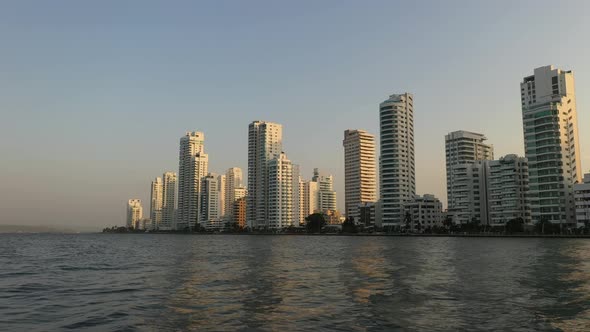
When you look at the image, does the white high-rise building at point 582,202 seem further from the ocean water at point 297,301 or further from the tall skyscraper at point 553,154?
the ocean water at point 297,301

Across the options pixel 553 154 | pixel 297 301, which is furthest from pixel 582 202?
pixel 297 301

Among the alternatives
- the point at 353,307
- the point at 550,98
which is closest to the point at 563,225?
the point at 550,98

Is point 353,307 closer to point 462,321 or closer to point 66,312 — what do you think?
point 462,321

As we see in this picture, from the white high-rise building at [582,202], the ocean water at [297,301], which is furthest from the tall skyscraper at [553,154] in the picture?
the ocean water at [297,301]

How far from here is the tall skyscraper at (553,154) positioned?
174750 millimetres

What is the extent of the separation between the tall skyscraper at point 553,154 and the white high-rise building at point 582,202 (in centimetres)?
842

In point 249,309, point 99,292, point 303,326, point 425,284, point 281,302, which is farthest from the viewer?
point 425,284

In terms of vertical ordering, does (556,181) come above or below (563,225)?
above

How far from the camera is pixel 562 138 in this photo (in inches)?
7111

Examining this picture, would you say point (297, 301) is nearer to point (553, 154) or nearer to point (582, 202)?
point (582, 202)

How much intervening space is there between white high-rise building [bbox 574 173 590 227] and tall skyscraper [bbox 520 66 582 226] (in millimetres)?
8416

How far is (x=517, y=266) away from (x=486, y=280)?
17153 millimetres

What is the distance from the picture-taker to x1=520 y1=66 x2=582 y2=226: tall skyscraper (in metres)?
175

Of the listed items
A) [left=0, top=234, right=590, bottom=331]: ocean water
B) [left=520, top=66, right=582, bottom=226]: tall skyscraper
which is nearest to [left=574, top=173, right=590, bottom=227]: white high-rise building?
[left=520, top=66, right=582, bottom=226]: tall skyscraper
